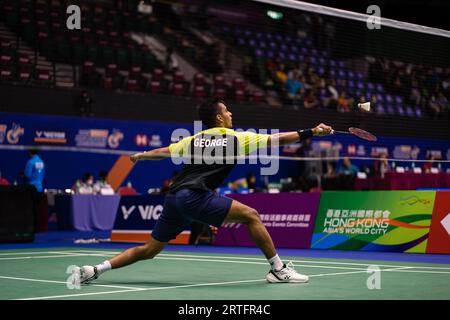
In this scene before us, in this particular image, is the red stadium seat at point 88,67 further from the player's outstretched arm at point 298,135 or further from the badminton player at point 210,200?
the player's outstretched arm at point 298,135

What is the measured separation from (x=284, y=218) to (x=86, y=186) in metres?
8.40

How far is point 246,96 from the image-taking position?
28.8m

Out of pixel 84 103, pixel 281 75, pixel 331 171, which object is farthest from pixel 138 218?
pixel 281 75

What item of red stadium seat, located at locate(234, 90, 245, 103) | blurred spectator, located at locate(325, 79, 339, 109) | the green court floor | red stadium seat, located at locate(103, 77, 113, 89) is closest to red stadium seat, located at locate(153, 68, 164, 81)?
red stadium seat, located at locate(103, 77, 113, 89)

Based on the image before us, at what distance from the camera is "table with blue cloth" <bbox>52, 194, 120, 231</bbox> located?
2216cm

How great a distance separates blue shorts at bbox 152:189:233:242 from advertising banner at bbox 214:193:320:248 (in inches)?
281

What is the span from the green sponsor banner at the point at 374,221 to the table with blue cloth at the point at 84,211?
8681 millimetres

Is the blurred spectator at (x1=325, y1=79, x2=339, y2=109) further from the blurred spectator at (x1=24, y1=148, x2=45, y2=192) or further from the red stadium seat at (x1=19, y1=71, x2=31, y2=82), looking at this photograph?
the blurred spectator at (x1=24, y1=148, x2=45, y2=192)

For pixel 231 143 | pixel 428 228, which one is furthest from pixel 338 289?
pixel 428 228

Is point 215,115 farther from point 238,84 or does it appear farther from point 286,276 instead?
point 238,84

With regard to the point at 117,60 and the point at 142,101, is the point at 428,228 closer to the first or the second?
the point at 142,101

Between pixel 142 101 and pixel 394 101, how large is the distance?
9830 millimetres

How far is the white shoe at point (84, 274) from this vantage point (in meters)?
8.64

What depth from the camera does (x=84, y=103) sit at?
77.6ft
